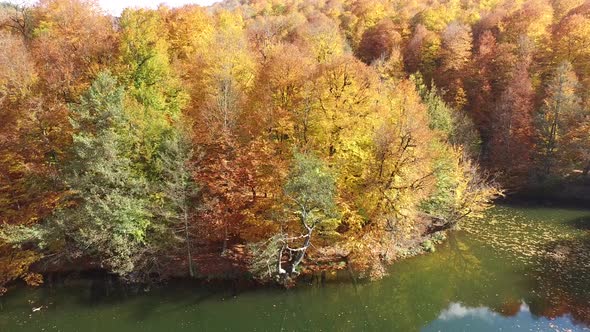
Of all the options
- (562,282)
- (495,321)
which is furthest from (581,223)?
(495,321)

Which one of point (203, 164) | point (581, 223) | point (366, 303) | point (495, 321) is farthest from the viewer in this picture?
point (581, 223)

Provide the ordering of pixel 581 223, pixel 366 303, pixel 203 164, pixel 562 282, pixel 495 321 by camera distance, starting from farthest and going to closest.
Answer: pixel 581 223
pixel 203 164
pixel 562 282
pixel 366 303
pixel 495 321

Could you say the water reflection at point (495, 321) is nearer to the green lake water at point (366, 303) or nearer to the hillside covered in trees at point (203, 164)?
the green lake water at point (366, 303)

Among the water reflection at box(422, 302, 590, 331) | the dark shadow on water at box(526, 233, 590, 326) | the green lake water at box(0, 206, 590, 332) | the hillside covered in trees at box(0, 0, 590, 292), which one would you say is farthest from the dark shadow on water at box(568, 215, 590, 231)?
the water reflection at box(422, 302, 590, 331)

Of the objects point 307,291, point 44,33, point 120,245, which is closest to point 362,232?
point 307,291

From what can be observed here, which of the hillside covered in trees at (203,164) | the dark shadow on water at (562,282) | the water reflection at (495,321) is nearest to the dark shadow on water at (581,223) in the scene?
the dark shadow on water at (562,282)

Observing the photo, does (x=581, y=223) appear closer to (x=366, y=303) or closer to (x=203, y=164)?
(x=366, y=303)

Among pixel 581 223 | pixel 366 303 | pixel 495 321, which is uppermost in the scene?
pixel 366 303

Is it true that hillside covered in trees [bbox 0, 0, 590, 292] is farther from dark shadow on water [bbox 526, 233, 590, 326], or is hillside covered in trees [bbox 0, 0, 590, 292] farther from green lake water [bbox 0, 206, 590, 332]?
dark shadow on water [bbox 526, 233, 590, 326]
